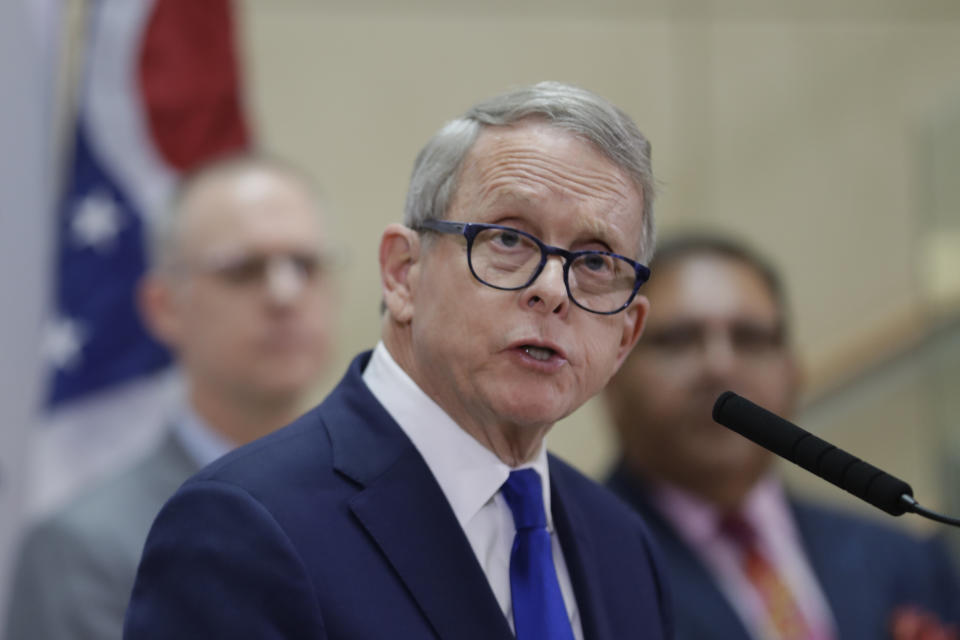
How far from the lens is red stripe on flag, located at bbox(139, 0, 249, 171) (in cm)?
343

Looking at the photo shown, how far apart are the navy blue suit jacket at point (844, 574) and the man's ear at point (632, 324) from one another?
3.73ft

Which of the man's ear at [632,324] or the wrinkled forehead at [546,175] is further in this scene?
the man's ear at [632,324]

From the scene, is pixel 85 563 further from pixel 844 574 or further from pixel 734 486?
pixel 844 574

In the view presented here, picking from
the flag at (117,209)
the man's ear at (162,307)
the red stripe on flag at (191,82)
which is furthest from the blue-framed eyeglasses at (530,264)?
the red stripe on flag at (191,82)

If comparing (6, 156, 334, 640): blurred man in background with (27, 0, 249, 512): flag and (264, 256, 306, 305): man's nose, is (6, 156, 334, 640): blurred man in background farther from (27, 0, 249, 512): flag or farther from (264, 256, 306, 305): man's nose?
(27, 0, 249, 512): flag

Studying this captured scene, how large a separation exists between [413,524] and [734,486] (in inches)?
60.6

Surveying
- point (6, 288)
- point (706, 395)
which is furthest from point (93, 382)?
point (706, 395)

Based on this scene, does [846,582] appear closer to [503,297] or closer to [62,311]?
[503,297]

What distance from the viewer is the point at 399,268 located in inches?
55.9

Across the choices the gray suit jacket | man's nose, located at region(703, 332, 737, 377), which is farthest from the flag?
man's nose, located at region(703, 332, 737, 377)

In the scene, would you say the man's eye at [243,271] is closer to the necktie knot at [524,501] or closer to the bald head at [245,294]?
the bald head at [245,294]

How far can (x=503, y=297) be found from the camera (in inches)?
51.2

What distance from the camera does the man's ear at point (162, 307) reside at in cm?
294

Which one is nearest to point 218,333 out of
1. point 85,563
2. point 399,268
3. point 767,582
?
point 85,563
